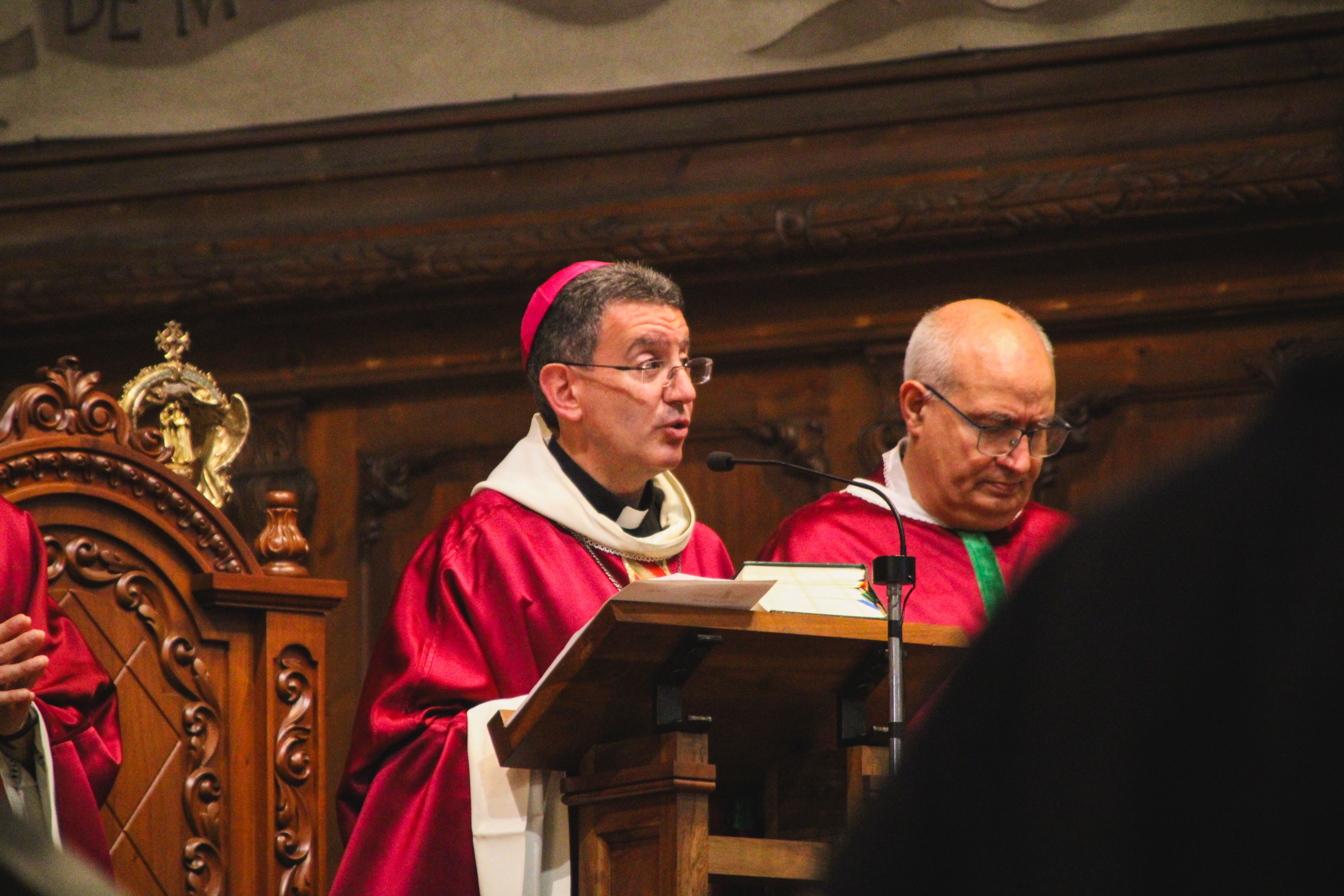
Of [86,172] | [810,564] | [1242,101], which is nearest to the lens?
[810,564]

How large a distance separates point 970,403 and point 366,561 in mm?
2147

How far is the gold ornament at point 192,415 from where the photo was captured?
3.86 meters

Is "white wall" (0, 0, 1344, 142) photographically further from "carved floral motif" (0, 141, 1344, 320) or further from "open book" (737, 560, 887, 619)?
"open book" (737, 560, 887, 619)

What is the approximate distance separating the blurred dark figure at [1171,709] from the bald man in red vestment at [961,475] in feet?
10.0

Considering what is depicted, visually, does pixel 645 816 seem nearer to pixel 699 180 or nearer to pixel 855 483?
pixel 855 483

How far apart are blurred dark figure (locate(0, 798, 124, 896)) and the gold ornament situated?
318cm

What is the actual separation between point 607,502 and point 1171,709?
119 inches

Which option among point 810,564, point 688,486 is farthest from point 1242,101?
point 810,564

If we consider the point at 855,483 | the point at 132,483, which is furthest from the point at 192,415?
the point at 855,483

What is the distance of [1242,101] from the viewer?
4.84m

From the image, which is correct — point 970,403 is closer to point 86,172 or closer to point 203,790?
point 203,790

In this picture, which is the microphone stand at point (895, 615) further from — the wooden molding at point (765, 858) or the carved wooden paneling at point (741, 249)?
the carved wooden paneling at point (741, 249)

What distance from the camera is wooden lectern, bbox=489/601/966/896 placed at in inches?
110

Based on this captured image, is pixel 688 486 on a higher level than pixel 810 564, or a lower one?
higher
